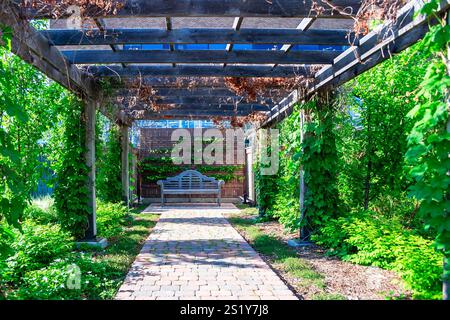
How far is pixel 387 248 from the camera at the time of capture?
191 inches

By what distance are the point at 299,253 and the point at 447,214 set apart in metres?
3.26

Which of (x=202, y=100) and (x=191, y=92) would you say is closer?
(x=191, y=92)

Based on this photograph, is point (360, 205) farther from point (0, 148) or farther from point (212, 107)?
point (0, 148)

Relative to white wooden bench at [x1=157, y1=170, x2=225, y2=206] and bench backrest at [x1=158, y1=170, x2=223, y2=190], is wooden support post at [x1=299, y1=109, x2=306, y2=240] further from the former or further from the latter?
bench backrest at [x1=158, y1=170, x2=223, y2=190]

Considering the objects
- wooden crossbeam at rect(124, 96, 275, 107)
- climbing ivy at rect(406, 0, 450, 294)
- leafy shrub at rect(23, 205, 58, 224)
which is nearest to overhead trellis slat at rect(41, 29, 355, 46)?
climbing ivy at rect(406, 0, 450, 294)

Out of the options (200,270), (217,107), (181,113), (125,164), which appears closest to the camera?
(200,270)

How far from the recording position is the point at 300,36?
4707 mm

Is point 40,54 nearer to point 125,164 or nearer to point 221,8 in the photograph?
point 221,8

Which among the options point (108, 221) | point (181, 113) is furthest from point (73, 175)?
point (181, 113)

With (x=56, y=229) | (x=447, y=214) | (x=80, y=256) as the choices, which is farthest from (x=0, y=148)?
(x=447, y=214)

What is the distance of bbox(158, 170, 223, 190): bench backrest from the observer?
1394 centimetres

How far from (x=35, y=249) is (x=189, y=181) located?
30.9 ft
